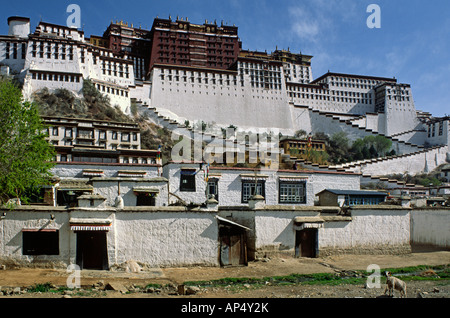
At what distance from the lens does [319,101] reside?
83438 millimetres

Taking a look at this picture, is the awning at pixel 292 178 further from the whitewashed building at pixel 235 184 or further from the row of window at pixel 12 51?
the row of window at pixel 12 51

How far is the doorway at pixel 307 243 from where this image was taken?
19.3 meters

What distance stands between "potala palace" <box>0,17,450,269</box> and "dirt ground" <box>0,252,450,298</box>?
69 centimetres

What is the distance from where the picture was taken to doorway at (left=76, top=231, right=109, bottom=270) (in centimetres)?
1562

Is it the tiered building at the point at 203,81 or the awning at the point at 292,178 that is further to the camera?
→ the tiered building at the point at 203,81

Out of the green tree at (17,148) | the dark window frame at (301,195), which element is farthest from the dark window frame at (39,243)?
the dark window frame at (301,195)

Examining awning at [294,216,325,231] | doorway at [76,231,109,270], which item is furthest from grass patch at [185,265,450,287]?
doorway at [76,231,109,270]

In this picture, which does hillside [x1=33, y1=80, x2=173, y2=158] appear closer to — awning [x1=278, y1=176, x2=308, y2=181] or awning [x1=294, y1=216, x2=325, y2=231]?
awning [x1=278, y1=176, x2=308, y2=181]

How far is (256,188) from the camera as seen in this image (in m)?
22.4

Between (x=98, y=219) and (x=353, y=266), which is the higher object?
(x=98, y=219)

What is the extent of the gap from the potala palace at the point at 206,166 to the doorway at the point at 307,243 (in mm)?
52

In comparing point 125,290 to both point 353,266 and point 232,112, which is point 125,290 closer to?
point 353,266
